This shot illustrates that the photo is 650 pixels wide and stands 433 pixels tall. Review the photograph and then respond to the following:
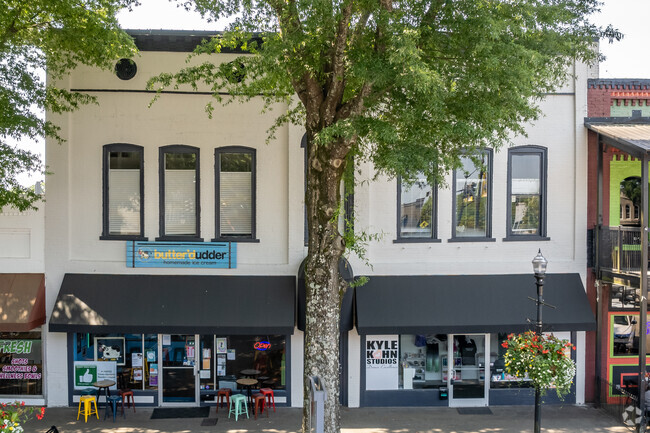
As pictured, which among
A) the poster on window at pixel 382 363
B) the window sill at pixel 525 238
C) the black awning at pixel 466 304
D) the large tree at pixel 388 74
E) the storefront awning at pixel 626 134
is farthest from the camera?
the window sill at pixel 525 238

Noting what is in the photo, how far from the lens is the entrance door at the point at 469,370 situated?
1427cm

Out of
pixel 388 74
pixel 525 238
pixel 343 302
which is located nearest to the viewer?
pixel 388 74

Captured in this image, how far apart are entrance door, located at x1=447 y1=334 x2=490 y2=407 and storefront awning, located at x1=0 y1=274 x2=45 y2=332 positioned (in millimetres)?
9436

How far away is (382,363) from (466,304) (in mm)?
2399

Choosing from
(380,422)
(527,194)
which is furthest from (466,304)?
(380,422)

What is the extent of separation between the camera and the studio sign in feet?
46.6

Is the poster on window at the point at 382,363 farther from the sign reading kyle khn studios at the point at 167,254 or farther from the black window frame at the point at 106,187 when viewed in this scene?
the black window frame at the point at 106,187

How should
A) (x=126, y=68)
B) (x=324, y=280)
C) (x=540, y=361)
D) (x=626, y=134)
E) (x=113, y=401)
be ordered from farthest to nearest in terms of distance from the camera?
(x=126, y=68) < (x=626, y=134) < (x=113, y=401) < (x=540, y=361) < (x=324, y=280)

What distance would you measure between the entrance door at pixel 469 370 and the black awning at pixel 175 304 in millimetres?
4073

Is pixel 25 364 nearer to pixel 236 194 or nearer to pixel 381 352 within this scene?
pixel 236 194

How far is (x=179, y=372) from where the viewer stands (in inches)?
557

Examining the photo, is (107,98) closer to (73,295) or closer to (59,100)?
(59,100)

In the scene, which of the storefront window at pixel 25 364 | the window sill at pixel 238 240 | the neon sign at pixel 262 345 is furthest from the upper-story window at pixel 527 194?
the storefront window at pixel 25 364

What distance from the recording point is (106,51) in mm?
12312
